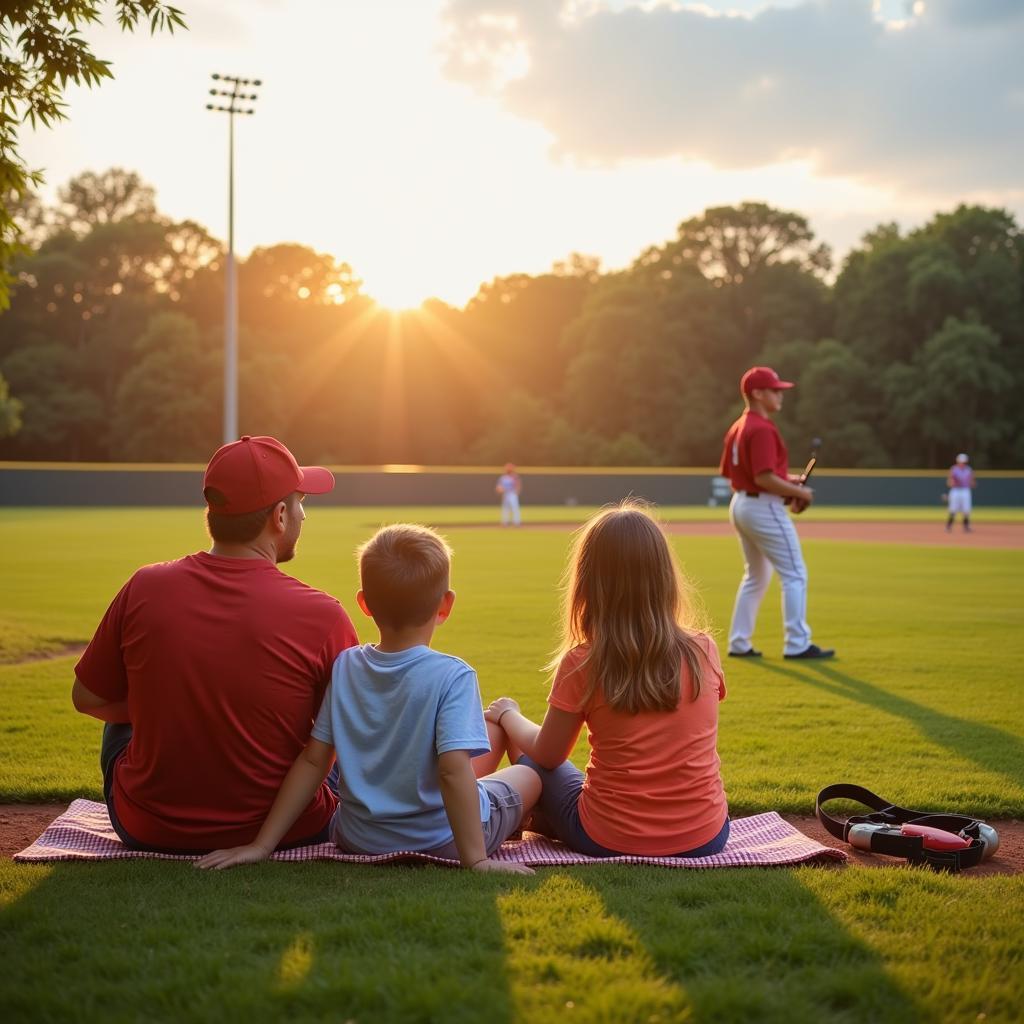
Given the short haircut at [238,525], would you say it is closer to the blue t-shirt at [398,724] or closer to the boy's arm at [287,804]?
the blue t-shirt at [398,724]

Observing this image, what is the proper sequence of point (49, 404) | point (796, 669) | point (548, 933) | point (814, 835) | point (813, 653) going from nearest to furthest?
point (548, 933) < point (814, 835) < point (796, 669) < point (813, 653) < point (49, 404)

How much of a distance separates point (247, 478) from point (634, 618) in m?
1.30

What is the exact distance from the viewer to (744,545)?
9.84m

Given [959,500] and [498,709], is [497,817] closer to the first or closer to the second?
[498,709]

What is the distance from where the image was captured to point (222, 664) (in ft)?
12.4

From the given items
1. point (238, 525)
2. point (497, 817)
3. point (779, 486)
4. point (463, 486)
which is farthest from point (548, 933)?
point (463, 486)

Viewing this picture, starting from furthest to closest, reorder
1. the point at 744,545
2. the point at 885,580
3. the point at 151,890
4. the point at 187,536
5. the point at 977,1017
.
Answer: the point at 187,536 → the point at 885,580 → the point at 744,545 → the point at 151,890 → the point at 977,1017

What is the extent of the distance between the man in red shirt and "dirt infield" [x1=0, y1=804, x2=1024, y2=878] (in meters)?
0.88

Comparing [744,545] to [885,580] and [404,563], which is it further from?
[885,580]

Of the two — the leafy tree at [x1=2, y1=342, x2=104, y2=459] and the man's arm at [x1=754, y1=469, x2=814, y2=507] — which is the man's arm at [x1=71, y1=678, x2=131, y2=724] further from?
the leafy tree at [x1=2, y1=342, x2=104, y2=459]

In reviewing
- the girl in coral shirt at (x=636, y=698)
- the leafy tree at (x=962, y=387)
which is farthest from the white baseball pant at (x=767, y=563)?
the leafy tree at (x=962, y=387)

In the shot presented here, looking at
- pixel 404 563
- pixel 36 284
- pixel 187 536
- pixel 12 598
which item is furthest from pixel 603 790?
pixel 36 284

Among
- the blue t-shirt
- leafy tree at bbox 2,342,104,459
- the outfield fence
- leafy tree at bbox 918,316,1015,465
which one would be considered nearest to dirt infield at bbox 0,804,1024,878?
the blue t-shirt

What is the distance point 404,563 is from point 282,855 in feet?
3.69
